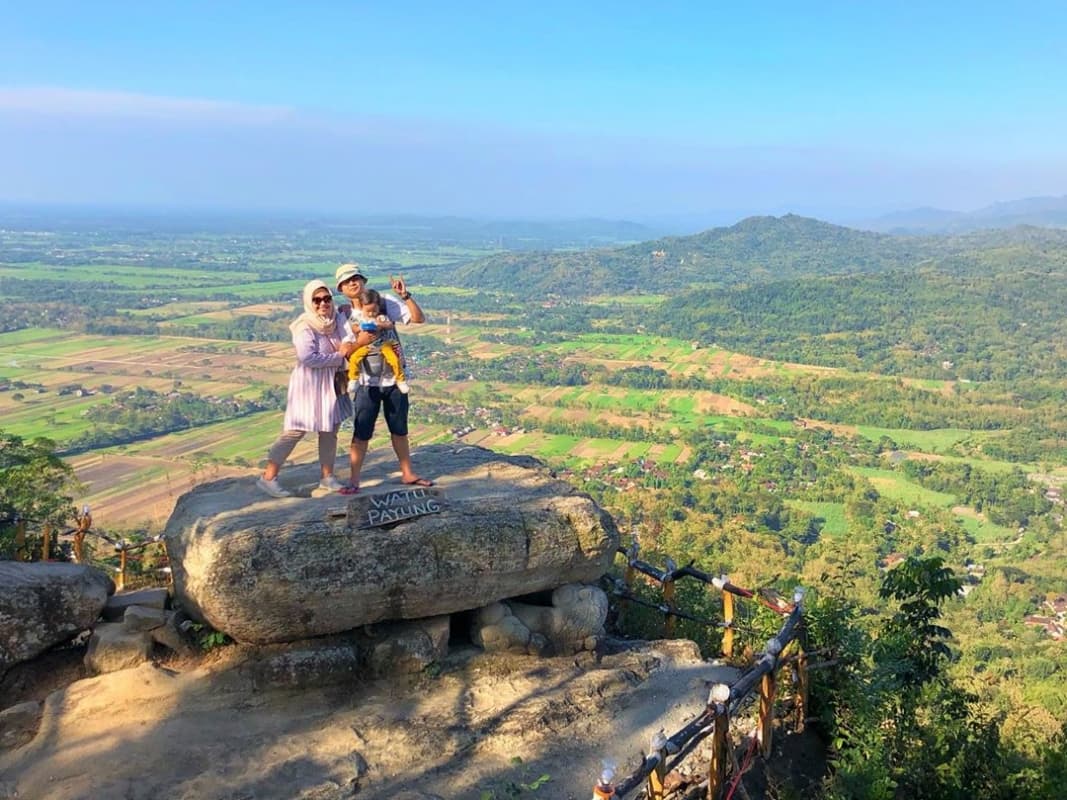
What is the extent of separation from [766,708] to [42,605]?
6850mm

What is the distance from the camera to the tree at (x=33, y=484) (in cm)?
1164

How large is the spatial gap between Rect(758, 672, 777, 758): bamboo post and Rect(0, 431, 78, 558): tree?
1042 centimetres

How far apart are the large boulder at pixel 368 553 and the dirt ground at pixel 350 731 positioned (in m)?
0.64

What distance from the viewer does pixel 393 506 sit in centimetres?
727

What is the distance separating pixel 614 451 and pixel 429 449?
46.2 metres

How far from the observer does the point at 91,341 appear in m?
79.5

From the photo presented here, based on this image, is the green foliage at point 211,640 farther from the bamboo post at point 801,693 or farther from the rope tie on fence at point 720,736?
the bamboo post at point 801,693

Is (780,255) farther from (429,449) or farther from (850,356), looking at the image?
(429,449)

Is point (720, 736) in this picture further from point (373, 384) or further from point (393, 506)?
point (373, 384)

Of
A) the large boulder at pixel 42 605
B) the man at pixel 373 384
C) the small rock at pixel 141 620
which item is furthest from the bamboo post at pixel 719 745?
the large boulder at pixel 42 605

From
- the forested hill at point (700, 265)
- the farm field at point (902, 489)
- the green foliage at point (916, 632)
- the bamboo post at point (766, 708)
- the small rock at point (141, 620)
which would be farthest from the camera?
the forested hill at point (700, 265)

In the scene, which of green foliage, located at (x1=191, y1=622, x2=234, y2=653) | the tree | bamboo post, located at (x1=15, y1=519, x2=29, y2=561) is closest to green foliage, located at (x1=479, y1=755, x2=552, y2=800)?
green foliage, located at (x1=191, y1=622, x2=234, y2=653)

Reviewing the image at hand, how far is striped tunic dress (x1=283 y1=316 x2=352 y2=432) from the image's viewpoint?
755 cm

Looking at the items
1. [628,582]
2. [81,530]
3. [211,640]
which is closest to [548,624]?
[628,582]
